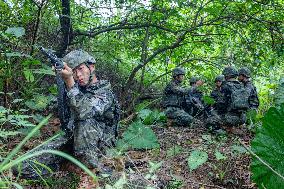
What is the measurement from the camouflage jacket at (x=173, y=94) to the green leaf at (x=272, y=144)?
6039 mm

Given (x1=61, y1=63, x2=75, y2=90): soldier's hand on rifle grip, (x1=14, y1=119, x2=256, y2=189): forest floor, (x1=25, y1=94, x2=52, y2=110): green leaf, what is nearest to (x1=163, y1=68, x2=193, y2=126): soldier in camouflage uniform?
(x1=14, y1=119, x2=256, y2=189): forest floor

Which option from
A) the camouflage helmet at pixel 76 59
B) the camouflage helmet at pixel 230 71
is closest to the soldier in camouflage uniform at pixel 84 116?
the camouflage helmet at pixel 76 59

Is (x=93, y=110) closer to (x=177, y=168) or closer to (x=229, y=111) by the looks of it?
(x=177, y=168)

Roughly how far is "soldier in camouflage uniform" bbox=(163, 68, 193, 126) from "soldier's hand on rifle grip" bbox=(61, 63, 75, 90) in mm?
4544

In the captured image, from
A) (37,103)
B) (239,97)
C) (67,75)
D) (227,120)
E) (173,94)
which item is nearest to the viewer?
(67,75)

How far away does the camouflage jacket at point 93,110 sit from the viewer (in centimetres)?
419

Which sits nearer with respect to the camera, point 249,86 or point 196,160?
point 196,160

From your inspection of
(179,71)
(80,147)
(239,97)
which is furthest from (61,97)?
(179,71)

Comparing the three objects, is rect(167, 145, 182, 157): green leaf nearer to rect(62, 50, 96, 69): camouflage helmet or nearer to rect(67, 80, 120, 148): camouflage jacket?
rect(67, 80, 120, 148): camouflage jacket

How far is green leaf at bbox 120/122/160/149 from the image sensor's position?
212 inches

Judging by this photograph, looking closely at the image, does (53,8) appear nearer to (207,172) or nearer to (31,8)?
(31,8)

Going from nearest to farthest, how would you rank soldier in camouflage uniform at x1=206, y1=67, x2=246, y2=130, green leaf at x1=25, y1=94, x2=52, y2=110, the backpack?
1. green leaf at x1=25, y1=94, x2=52, y2=110
2. the backpack
3. soldier in camouflage uniform at x1=206, y1=67, x2=246, y2=130

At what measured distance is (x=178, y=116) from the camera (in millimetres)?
8469

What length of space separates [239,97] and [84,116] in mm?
4037
